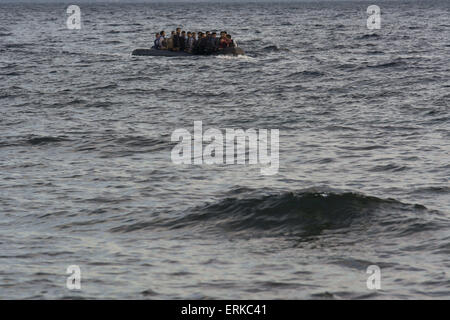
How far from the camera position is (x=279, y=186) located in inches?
595

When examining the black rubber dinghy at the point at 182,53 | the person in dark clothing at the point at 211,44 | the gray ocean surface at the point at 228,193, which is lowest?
the gray ocean surface at the point at 228,193

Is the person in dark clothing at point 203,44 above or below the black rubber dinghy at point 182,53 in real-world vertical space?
above

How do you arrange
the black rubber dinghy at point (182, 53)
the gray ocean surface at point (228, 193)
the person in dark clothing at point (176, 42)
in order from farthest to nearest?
the person in dark clothing at point (176, 42), the black rubber dinghy at point (182, 53), the gray ocean surface at point (228, 193)

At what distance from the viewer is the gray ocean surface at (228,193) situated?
10164 millimetres

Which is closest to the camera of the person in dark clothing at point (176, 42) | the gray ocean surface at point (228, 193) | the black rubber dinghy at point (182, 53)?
the gray ocean surface at point (228, 193)

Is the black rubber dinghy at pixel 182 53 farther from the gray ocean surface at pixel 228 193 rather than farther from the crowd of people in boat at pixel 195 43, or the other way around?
the gray ocean surface at pixel 228 193

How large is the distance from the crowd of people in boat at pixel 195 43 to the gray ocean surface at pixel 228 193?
31.9ft

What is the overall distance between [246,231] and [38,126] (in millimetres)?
11366

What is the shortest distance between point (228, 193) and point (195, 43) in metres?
28.4

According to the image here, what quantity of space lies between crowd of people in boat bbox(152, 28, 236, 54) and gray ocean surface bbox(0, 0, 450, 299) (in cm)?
974

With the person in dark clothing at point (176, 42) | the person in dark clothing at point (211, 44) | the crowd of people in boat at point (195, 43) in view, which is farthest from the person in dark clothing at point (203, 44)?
the person in dark clothing at point (176, 42)

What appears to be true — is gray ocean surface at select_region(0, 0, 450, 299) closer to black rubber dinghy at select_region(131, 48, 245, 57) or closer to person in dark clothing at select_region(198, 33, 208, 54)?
black rubber dinghy at select_region(131, 48, 245, 57)

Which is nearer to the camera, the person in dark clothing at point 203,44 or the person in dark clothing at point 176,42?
the person in dark clothing at point 203,44
